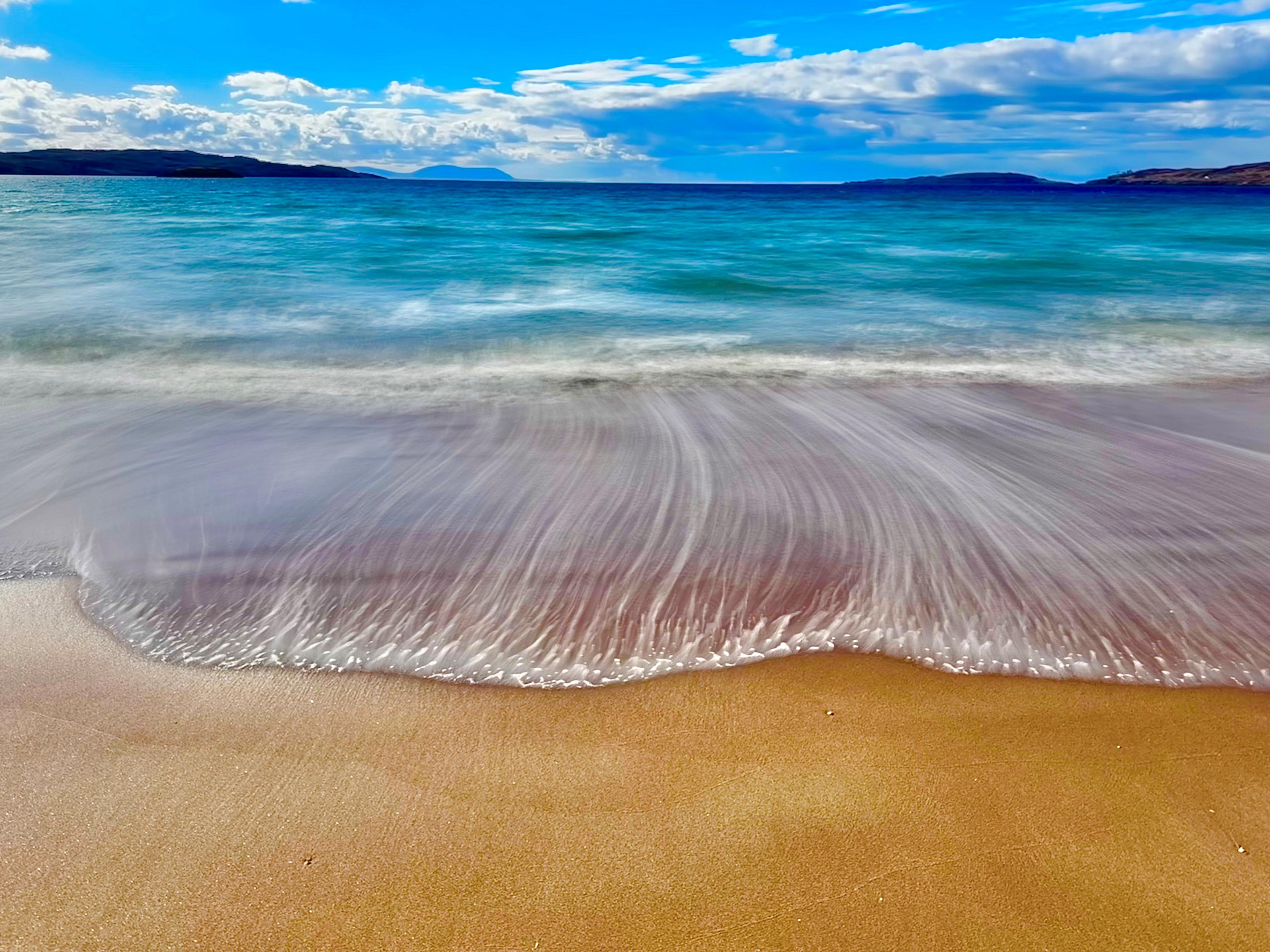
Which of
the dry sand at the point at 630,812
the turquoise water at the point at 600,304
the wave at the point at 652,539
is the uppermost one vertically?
the dry sand at the point at 630,812

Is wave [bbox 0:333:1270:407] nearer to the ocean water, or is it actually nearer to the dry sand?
the ocean water

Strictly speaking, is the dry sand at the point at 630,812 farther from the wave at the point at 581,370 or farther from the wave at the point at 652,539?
the wave at the point at 581,370

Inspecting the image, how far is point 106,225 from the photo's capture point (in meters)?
27.4

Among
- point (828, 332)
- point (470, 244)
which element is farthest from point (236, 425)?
point (470, 244)

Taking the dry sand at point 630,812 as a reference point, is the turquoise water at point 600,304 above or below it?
below

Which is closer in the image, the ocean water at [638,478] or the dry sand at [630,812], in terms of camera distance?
the dry sand at [630,812]

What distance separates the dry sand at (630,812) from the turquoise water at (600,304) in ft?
16.5

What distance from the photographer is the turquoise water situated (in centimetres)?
884

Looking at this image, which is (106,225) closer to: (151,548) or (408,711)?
(151,548)

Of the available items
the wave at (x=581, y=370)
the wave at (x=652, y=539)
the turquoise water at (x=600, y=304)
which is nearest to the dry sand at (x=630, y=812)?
the wave at (x=652, y=539)

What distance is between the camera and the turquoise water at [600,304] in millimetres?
8844

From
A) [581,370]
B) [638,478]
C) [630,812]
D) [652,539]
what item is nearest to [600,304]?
[581,370]

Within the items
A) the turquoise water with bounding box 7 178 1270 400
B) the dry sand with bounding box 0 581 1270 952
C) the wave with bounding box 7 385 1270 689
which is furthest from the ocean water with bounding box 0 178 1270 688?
the dry sand with bounding box 0 581 1270 952

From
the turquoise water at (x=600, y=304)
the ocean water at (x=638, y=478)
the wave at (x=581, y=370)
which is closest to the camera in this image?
the ocean water at (x=638, y=478)
